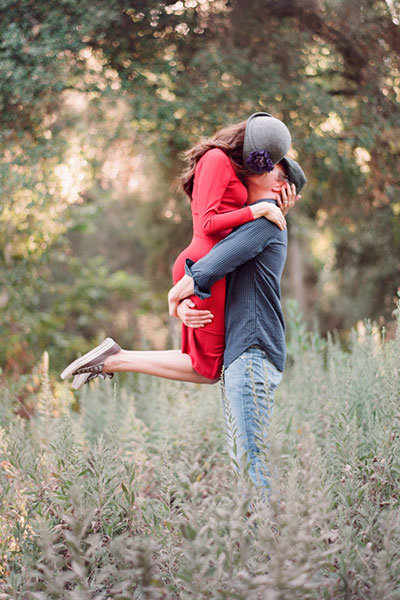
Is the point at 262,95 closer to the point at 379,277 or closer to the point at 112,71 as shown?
the point at 112,71

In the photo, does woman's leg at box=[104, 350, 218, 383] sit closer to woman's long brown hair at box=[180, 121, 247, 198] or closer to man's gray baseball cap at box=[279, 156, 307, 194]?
woman's long brown hair at box=[180, 121, 247, 198]

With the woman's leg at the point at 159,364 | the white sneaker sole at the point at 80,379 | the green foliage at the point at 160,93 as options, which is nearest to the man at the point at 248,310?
the woman's leg at the point at 159,364

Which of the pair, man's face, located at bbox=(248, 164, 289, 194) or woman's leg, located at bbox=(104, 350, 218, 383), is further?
woman's leg, located at bbox=(104, 350, 218, 383)

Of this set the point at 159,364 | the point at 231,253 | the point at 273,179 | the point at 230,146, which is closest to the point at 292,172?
the point at 273,179

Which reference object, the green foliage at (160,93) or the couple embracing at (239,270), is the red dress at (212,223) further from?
the green foliage at (160,93)

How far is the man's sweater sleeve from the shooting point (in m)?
2.42

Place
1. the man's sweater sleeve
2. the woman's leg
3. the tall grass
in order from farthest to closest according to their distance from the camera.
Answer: the woman's leg < the man's sweater sleeve < the tall grass

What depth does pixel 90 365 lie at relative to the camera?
2811 millimetres

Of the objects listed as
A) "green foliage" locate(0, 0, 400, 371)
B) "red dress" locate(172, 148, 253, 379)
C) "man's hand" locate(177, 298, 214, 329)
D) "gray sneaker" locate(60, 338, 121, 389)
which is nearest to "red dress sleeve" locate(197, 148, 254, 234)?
"red dress" locate(172, 148, 253, 379)

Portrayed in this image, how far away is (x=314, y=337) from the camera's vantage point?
4.19m

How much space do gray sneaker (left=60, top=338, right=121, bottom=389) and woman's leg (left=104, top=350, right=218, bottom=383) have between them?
0.08ft

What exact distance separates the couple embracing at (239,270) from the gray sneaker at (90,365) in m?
0.01

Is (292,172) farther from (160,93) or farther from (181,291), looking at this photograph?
(160,93)

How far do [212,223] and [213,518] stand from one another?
4.04 feet
